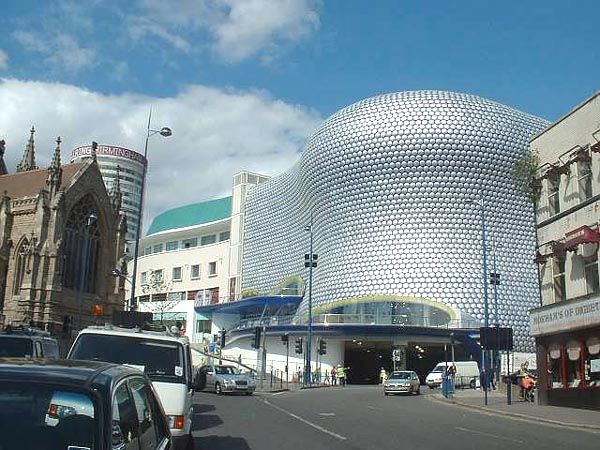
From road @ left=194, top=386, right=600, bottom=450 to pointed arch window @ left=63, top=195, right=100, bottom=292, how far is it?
35.4 m

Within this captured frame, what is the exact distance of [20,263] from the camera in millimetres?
51469

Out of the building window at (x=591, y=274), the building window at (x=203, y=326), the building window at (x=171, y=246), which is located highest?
the building window at (x=171, y=246)

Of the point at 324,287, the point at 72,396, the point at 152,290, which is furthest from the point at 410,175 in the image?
the point at 72,396

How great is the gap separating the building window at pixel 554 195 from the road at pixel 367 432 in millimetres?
9982

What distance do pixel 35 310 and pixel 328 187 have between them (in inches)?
1517

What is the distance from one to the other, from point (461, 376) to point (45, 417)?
4916 cm

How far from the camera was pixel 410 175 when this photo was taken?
7356cm

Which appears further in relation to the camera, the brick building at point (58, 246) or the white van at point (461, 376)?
the brick building at point (58, 246)

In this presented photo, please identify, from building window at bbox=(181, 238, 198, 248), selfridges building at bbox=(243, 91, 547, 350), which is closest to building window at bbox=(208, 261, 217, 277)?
building window at bbox=(181, 238, 198, 248)

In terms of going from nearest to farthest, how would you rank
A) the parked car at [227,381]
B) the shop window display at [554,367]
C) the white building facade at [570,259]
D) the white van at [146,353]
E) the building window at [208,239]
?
the white van at [146,353] → the white building facade at [570,259] → the shop window display at [554,367] → the parked car at [227,381] → the building window at [208,239]

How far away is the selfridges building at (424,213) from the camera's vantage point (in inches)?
2739

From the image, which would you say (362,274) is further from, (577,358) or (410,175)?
(577,358)

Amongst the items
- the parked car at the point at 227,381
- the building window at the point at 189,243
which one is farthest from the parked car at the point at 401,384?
the building window at the point at 189,243

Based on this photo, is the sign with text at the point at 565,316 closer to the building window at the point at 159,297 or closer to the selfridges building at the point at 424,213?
the selfridges building at the point at 424,213
